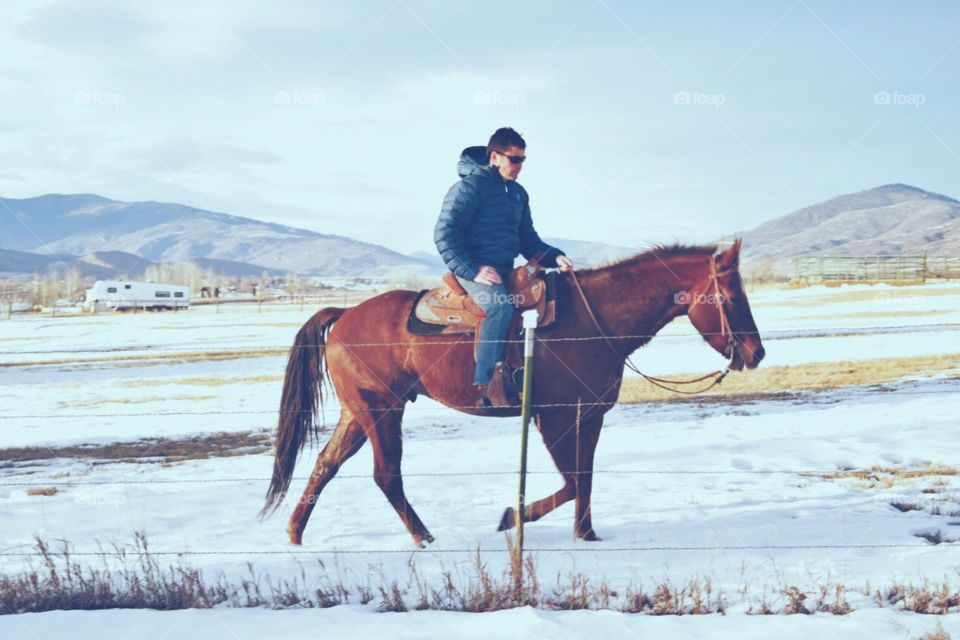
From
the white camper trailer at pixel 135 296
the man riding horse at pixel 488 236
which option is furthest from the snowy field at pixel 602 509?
the white camper trailer at pixel 135 296

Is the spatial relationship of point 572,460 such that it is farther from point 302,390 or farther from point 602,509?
point 302,390

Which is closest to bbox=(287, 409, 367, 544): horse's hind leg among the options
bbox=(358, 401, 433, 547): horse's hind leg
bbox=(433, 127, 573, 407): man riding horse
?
bbox=(358, 401, 433, 547): horse's hind leg

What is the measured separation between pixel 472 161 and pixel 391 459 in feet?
8.10

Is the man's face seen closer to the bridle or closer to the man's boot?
the man's boot

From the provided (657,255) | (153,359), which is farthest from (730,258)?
(153,359)

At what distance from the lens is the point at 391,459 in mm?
6445

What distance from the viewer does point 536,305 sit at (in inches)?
243

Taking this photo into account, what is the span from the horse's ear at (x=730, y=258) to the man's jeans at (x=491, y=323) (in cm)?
167


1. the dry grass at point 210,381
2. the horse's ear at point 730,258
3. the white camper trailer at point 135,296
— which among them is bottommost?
the dry grass at point 210,381

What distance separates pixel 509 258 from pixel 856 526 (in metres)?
3.57

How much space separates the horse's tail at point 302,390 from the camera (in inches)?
264

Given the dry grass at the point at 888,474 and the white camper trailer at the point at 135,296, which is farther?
the white camper trailer at the point at 135,296

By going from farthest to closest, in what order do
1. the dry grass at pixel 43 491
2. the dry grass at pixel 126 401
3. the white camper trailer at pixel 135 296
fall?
1. the white camper trailer at pixel 135 296
2. the dry grass at pixel 126 401
3. the dry grass at pixel 43 491

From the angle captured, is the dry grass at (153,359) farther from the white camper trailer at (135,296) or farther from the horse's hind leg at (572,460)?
the white camper trailer at (135,296)
